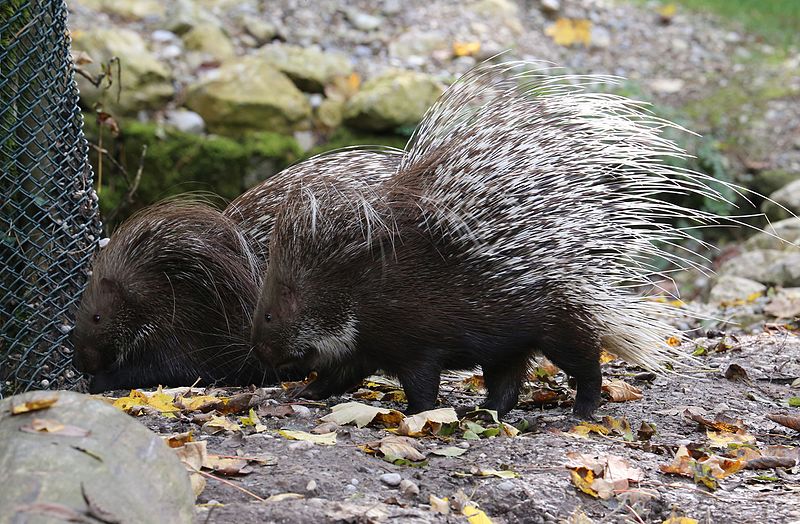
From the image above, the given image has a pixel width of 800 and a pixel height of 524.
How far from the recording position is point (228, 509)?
2.44 meters

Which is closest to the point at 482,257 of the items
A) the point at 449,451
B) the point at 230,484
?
the point at 449,451

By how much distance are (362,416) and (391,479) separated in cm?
73

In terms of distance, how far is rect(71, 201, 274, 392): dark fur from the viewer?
173 inches

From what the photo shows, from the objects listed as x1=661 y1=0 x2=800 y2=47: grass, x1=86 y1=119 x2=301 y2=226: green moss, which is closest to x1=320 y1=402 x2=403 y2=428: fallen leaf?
x1=86 y1=119 x2=301 y2=226: green moss

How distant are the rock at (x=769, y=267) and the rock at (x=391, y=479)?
4886mm

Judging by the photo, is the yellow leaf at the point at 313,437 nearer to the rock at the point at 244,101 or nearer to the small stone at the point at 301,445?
the small stone at the point at 301,445

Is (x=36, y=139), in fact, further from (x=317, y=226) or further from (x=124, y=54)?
(x=124, y=54)

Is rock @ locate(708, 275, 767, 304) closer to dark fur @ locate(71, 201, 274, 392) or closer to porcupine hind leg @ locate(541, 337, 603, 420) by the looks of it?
porcupine hind leg @ locate(541, 337, 603, 420)

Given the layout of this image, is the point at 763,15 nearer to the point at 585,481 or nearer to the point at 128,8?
the point at 128,8

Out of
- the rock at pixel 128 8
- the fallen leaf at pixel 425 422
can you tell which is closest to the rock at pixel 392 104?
the rock at pixel 128 8

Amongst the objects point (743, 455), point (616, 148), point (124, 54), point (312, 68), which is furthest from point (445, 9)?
point (743, 455)

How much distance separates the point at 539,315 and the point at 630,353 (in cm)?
55

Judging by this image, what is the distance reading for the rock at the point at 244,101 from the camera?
8.77 m

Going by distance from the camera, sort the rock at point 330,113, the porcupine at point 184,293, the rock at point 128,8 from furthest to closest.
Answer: the rock at point 128,8 → the rock at point 330,113 → the porcupine at point 184,293
